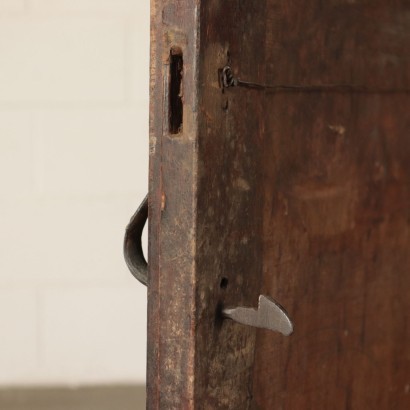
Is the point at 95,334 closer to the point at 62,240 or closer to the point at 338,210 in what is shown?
the point at 62,240

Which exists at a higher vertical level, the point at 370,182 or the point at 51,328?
the point at 370,182

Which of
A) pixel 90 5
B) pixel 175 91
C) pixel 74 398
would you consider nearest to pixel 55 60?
pixel 90 5

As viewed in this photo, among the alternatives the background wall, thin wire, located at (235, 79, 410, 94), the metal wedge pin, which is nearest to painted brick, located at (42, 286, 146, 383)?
the background wall

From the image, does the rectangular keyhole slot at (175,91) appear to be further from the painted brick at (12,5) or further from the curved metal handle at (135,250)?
the painted brick at (12,5)

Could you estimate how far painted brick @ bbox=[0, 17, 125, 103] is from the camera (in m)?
1.84

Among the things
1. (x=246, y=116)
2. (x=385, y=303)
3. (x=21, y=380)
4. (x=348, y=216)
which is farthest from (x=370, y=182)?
(x=21, y=380)

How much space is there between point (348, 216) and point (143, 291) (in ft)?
3.37

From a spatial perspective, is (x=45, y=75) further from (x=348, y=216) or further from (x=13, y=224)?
(x=348, y=216)

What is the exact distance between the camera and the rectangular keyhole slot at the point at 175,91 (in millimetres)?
699

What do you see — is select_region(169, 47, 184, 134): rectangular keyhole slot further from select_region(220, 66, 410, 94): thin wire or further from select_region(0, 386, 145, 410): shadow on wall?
select_region(0, 386, 145, 410): shadow on wall

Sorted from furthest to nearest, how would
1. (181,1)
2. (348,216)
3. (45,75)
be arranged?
(45,75)
(348,216)
(181,1)

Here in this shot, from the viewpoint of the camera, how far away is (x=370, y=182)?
983mm

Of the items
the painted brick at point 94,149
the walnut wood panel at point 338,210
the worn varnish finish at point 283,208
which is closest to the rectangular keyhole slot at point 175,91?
the worn varnish finish at point 283,208

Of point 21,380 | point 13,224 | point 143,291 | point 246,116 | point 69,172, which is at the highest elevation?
point 246,116
